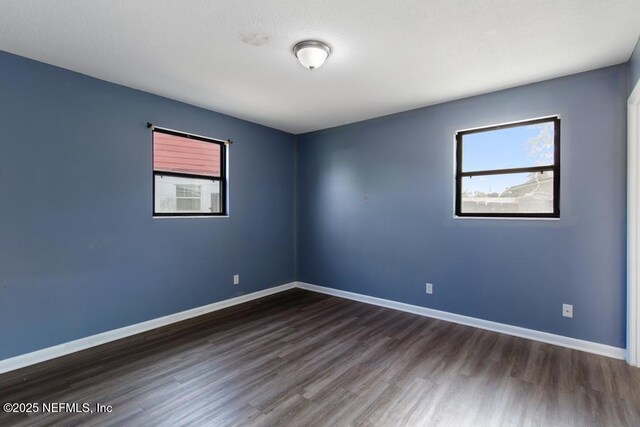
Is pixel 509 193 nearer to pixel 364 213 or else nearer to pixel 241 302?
pixel 364 213

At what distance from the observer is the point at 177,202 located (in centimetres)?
360

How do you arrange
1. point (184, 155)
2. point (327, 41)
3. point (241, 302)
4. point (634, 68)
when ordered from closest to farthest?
point (327, 41) < point (634, 68) < point (184, 155) < point (241, 302)

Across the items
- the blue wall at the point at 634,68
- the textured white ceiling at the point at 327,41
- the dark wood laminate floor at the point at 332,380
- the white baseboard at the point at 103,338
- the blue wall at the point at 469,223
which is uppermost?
the textured white ceiling at the point at 327,41

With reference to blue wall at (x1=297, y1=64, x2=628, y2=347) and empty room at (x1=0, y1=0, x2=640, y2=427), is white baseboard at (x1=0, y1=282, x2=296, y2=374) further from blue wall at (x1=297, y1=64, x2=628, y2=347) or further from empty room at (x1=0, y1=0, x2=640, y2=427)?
blue wall at (x1=297, y1=64, x2=628, y2=347)

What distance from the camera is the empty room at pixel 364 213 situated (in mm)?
2012

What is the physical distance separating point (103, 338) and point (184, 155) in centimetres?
211

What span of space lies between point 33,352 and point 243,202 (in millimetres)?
2556

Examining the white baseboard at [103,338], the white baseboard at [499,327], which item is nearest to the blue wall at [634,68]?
the white baseboard at [499,327]

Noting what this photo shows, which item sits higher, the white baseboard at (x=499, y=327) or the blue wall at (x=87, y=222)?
the blue wall at (x=87, y=222)

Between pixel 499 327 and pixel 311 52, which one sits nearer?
pixel 311 52


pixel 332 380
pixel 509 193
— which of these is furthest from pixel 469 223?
pixel 332 380

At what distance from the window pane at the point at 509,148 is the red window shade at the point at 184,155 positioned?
3.13 meters

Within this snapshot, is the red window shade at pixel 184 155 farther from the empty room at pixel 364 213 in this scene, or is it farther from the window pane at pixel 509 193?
the window pane at pixel 509 193

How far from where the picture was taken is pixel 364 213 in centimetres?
430
